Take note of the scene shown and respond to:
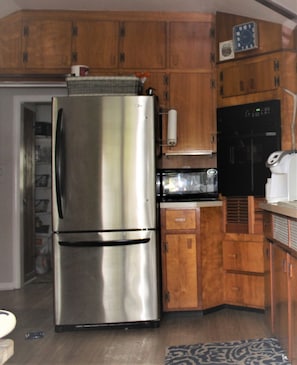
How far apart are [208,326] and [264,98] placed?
1.93 meters

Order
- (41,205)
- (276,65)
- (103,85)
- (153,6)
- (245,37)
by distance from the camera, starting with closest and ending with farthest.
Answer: (103,85) < (276,65) < (245,37) < (153,6) < (41,205)

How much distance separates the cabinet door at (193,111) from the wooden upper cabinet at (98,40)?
606 millimetres

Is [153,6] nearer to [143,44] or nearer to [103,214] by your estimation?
[143,44]

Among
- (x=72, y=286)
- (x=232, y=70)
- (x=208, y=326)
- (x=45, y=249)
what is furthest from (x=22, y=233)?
(x=232, y=70)

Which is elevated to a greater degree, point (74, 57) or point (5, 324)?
point (74, 57)

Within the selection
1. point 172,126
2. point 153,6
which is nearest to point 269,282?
point 172,126

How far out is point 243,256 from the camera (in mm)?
3273

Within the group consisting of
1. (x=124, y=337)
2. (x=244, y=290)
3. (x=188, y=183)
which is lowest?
(x=124, y=337)

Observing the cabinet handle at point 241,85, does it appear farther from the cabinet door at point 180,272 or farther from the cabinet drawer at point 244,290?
the cabinet drawer at point 244,290

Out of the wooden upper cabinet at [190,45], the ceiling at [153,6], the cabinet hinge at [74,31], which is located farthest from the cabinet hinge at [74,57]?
the wooden upper cabinet at [190,45]

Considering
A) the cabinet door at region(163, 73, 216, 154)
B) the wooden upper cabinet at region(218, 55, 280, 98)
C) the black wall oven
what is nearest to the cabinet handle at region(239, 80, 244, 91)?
the wooden upper cabinet at region(218, 55, 280, 98)

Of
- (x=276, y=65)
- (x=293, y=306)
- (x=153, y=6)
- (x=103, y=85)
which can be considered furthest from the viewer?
(x=153, y=6)

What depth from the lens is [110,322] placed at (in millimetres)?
2822

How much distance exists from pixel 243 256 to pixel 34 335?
1777 mm
